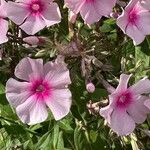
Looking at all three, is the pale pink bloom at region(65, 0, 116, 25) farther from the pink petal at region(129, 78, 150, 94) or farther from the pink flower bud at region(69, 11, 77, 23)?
the pink petal at region(129, 78, 150, 94)

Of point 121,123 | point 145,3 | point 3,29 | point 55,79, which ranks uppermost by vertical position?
point 145,3

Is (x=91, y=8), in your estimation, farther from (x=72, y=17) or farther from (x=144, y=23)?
(x=144, y=23)

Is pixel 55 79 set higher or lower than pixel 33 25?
lower

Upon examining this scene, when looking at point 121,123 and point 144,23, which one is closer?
point 121,123

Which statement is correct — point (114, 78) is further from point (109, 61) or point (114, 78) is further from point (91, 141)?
point (91, 141)

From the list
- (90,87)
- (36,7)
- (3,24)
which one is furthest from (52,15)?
(90,87)

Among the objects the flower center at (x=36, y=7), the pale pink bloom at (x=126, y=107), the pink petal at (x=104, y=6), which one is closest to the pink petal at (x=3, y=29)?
the flower center at (x=36, y=7)

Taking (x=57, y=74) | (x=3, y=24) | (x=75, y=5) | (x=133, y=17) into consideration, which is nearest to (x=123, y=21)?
(x=133, y=17)
